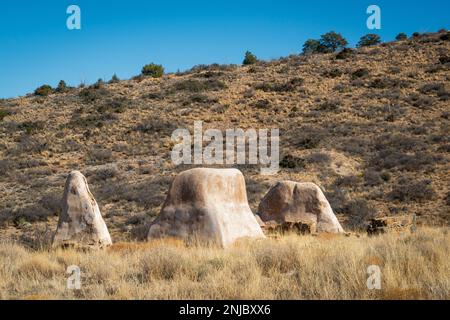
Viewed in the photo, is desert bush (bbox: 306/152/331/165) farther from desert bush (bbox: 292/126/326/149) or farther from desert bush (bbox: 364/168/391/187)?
desert bush (bbox: 364/168/391/187)

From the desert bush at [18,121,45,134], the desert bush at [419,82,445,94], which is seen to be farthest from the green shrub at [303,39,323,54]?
the desert bush at [18,121,45,134]

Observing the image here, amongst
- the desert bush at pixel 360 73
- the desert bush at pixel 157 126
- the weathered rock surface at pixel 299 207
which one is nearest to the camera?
the weathered rock surface at pixel 299 207

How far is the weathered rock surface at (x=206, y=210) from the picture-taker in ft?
36.9

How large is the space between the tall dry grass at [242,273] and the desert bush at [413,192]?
500 inches

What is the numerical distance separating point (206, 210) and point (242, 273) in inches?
160

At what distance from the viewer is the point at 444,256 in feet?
24.7

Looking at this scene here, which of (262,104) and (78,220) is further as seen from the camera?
(262,104)

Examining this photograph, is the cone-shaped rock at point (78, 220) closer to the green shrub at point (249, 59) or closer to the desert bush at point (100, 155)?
the desert bush at point (100, 155)

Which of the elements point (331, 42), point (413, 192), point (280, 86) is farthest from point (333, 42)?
point (413, 192)

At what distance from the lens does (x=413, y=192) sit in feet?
70.4

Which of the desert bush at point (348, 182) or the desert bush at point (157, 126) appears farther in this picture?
the desert bush at point (157, 126)

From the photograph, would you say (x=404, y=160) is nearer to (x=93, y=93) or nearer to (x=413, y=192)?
(x=413, y=192)

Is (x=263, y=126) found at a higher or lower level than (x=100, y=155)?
higher

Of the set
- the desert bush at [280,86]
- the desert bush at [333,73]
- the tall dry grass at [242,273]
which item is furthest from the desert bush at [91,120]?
the tall dry grass at [242,273]
